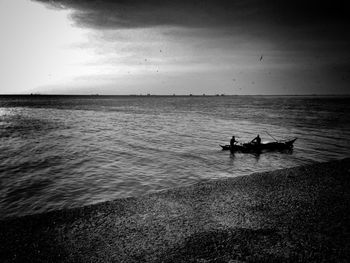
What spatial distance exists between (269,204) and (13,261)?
1131 centimetres

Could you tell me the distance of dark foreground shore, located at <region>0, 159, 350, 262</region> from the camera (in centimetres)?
848

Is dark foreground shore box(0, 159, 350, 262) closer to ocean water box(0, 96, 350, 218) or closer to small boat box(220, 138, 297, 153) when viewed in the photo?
ocean water box(0, 96, 350, 218)

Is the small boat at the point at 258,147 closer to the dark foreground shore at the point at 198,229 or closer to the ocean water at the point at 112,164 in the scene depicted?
the ocean water at the point at 112,164

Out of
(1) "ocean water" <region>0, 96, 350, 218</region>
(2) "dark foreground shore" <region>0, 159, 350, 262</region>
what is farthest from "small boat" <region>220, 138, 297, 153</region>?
(2) "dark foreground shore" <region>0, 159, 350, 262</region>

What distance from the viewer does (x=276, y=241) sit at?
9125mm

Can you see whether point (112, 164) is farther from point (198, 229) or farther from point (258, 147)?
point (258, 147)

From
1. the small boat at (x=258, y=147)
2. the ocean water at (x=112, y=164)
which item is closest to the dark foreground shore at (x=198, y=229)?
the ocean water at (x=112, y=164)

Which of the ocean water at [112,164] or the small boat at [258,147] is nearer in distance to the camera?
the ocean water at [112,164]

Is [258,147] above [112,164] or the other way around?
above

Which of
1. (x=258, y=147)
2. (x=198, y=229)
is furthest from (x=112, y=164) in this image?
(x=258, y=147)

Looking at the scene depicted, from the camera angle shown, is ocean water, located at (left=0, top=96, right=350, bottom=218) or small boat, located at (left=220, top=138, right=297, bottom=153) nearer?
ocean water, located at (left=0, top=96, right=350, bottom=218)

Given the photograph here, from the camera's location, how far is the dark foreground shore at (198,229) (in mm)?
8477

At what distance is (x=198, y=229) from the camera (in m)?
10.1

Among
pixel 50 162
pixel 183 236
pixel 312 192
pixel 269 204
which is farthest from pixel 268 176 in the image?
pixel 50 162
